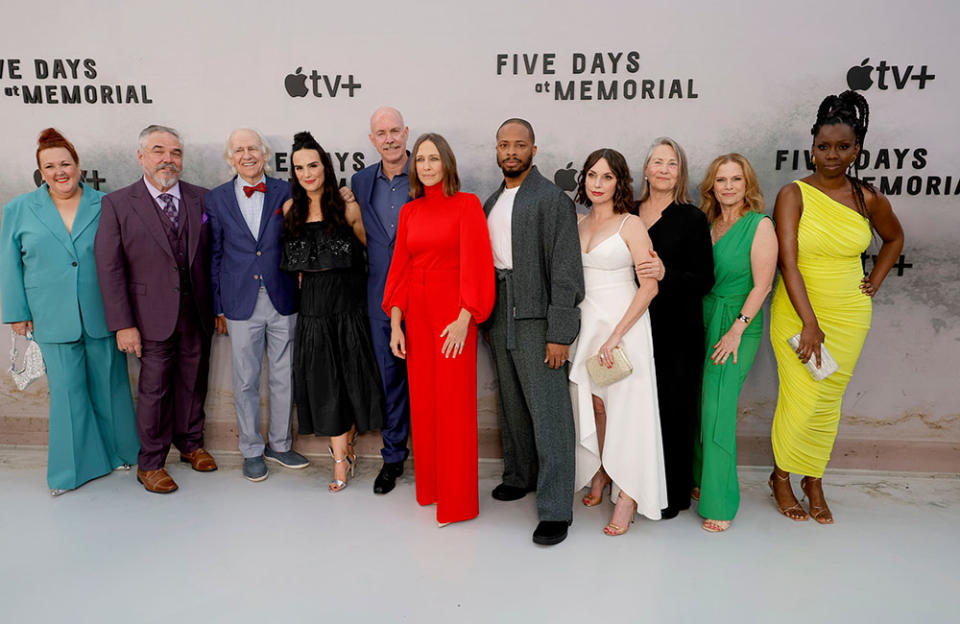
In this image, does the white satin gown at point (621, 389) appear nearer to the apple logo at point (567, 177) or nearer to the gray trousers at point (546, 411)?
the gray trousers at point (546, 411)

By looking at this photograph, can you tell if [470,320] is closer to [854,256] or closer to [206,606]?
[206,606]

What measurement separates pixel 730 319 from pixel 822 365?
0.53 meters

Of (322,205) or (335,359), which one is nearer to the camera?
(322,205)

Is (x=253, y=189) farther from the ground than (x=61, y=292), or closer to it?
farther from the ground

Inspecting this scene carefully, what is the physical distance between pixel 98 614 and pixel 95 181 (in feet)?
8.81

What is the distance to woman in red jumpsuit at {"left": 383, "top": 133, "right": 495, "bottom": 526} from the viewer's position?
276 cm

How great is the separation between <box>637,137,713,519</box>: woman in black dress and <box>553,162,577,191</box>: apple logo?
0.61 metres

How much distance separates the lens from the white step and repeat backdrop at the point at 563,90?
3357mm

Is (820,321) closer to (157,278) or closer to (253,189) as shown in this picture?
(253,189)

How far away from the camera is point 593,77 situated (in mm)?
3467

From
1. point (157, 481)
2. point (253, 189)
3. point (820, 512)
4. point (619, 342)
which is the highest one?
point (253, 189)

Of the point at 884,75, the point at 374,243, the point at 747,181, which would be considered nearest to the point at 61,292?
the point at 374,243

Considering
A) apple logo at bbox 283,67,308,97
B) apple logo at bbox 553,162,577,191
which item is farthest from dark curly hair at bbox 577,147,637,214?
apple logo at bbox 283,67,308,97

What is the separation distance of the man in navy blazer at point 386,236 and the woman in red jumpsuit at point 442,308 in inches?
10.3
